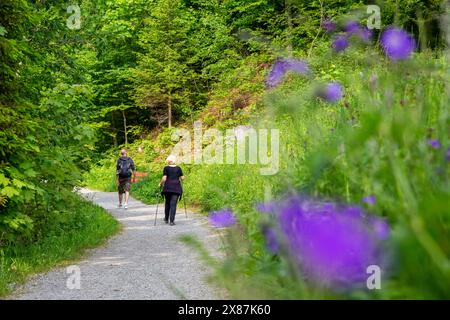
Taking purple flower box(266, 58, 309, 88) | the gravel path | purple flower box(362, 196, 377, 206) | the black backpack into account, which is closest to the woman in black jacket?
the gravel path

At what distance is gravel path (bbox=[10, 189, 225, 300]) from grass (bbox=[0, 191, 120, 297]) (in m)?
0.20

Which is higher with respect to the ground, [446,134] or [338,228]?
[446,134]

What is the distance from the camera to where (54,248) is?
7.55 metres

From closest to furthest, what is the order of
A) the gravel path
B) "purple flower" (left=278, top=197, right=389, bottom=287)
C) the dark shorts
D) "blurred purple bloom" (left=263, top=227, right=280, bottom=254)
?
"purple flower" (left=278, top=197, right=389, bottom=287), "blurred purple bloom" (left=263, top=227, right=280, bottom=254), the gravel path, the dark shorts

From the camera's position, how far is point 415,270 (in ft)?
5.39

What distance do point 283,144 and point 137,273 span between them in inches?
105

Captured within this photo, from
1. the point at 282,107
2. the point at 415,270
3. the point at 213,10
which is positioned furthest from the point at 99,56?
the point at 415,270

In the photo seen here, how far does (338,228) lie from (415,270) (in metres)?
0.31

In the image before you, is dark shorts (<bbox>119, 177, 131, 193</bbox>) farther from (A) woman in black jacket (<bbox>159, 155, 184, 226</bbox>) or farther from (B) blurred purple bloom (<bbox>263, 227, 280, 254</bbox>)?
(B) blurred purple bloom (<bbox>263, 227, 280, 254</bbox>)

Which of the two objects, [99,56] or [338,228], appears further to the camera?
[99,56]

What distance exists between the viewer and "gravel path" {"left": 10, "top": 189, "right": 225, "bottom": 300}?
5.30 metres

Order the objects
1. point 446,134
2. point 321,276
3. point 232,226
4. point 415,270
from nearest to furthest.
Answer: point 415,270 → point 321,276 → point 446,134 → point 232,226

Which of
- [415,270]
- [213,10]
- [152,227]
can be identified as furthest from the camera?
[213,10]
